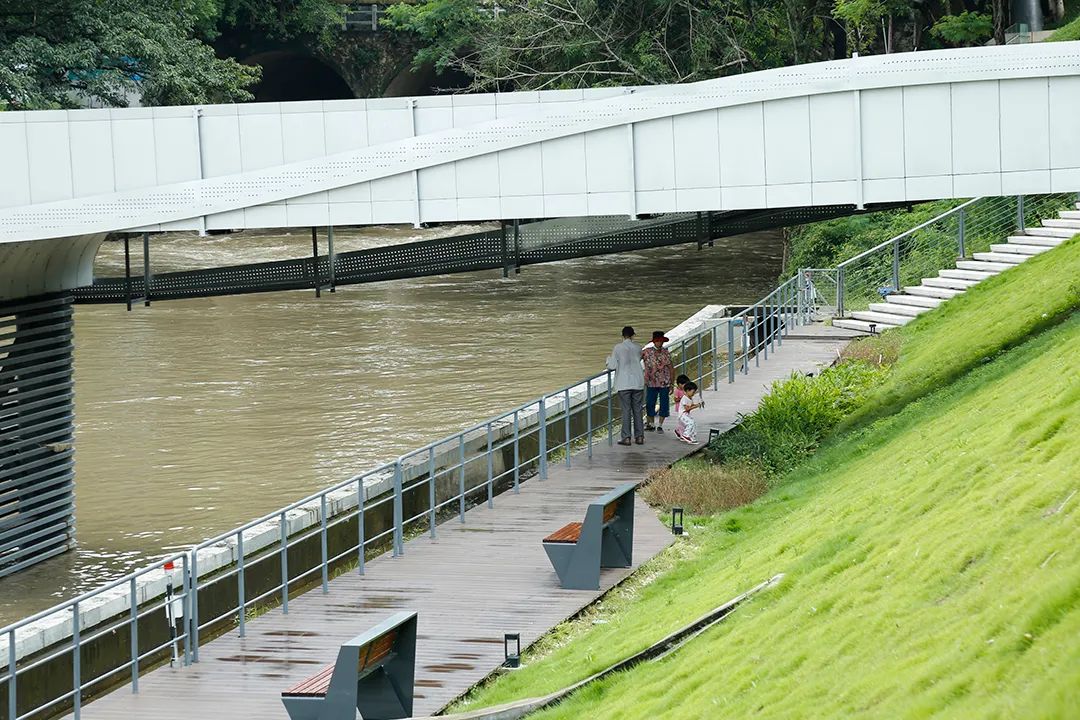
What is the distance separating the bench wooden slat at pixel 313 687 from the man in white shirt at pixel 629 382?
8.45m

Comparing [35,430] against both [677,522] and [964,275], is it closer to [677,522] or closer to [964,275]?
[677,522]

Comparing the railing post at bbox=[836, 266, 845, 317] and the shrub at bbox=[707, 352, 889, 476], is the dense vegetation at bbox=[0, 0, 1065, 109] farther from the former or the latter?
the shrub at bbox=[707, 352, 889, 476]

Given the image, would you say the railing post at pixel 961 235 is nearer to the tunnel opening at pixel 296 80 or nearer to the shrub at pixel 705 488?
the shrub at pixel 705 488

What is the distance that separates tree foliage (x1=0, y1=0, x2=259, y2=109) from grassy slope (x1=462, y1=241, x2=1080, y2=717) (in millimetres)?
30204

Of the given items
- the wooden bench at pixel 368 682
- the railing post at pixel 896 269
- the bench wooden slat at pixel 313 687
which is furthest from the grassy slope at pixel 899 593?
the railing post at pixel 896 269

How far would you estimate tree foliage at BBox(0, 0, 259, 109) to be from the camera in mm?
40906

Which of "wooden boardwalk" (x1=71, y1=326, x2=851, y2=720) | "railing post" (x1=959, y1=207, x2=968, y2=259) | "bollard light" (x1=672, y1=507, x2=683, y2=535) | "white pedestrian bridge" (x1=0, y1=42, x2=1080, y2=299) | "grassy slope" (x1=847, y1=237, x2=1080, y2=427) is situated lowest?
"wooden boardwalk" (x1=71, y1=326, x2=851, y2=720)

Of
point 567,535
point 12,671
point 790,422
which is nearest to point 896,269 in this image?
point 790,422

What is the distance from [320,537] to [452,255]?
7653mm

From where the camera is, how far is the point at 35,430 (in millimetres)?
18578

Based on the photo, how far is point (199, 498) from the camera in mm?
22891

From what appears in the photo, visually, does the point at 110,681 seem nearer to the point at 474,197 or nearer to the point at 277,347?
the point at 474,197

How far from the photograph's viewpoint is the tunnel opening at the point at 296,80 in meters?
72.0

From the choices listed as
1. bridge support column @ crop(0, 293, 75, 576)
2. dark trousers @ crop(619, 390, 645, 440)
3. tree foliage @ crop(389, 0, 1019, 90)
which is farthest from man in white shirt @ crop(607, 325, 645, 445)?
tree foliage @ crop(389, 0, 1019, 90)
